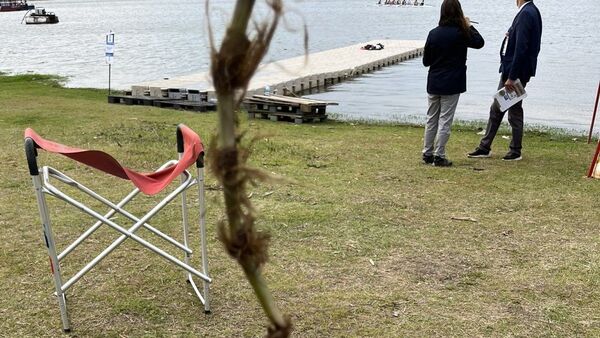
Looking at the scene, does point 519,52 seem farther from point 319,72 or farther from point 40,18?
point 40,18

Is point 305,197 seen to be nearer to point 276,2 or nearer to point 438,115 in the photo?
point 438,115

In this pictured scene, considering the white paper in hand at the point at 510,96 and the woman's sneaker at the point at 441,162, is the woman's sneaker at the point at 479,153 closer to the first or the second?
the woman's sneaker at the point at 441,162

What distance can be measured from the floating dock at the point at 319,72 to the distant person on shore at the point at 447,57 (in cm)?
229

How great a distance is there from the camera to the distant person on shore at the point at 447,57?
6.56m

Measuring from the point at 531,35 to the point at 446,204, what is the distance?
223cm

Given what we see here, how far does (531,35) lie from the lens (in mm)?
6570

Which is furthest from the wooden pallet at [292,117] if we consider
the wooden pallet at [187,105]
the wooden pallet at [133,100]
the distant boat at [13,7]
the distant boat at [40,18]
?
the distant boat at [13,7]

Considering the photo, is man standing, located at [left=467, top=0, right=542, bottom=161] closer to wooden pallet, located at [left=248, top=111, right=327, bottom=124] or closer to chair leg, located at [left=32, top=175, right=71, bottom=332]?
wooden pallet, located at [left=248, top=111, right=327, bottom=124]

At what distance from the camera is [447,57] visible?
21.8 ft

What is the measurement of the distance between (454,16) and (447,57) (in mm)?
435

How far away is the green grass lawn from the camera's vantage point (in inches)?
143

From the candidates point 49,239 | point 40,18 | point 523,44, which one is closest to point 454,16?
point 523,44

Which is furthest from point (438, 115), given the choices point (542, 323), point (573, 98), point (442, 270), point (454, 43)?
point (573, 98)

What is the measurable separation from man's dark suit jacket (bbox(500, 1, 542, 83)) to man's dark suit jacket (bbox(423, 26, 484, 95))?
38 centimetres
